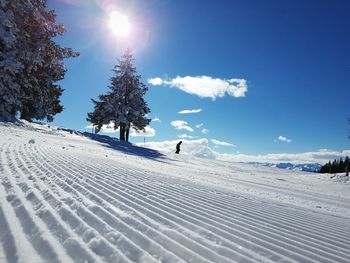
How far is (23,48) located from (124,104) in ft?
57.5

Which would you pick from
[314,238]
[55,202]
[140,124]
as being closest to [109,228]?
[55,202]

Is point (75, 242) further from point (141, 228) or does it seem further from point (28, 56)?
point (28, 56)

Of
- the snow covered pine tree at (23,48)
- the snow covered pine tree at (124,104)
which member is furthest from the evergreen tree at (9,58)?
the snow covered pine tree at (124,104)

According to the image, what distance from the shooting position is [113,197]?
5934mm

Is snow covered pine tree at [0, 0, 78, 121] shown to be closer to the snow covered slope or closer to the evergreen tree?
the evergreen tree

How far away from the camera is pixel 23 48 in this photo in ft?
73.6

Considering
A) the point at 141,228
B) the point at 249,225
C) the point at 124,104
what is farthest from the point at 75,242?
the point at 124,104

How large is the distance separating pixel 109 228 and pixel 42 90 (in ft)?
85.5

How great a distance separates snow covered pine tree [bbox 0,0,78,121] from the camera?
21.4 m

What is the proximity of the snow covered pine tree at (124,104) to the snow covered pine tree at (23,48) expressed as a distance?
12.8 metres

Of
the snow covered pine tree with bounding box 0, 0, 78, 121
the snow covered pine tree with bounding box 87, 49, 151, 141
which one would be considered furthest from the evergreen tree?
the snow covered pine tree with bounding box 87, 49, 151, 141

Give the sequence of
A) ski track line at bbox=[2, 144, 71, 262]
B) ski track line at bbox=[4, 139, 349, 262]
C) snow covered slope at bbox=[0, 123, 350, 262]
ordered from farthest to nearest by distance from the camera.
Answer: ski track line at bbox=[4, 139, 349, 262]
snow covered slope at bbox=[0, 123, 350, 262]
ski track line at bbox=[2, 144, 71, 262]

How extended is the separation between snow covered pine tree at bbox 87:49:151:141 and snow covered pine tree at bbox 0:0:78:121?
1276cm

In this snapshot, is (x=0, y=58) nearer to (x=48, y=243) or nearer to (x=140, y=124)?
(x=140, y=124)
